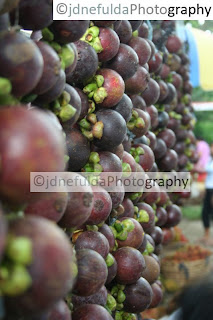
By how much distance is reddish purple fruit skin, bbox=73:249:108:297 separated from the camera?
957mm

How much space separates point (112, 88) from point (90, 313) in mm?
668

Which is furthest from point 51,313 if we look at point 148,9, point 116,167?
point 148,9

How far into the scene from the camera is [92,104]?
1.26 m

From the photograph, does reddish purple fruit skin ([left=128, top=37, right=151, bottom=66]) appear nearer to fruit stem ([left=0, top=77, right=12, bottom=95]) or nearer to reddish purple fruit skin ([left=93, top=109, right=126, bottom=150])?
reddish purple fruit skin ([left=93, top=109, right=126, bottom=150])

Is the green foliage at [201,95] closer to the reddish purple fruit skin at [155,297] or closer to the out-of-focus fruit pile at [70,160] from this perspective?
the out-of-focus fruit pile at [70,160]

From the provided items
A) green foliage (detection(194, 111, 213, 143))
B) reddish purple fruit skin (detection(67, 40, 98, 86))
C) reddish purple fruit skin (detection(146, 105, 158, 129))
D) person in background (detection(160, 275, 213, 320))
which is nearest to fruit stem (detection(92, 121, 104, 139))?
reddish purple fruit skin (detection(67, 40, 98, 86))

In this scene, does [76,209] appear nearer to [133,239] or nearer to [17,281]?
[17,281]

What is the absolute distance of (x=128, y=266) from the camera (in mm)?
1300

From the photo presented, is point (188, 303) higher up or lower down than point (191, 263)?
higher up

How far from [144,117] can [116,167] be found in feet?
1.50

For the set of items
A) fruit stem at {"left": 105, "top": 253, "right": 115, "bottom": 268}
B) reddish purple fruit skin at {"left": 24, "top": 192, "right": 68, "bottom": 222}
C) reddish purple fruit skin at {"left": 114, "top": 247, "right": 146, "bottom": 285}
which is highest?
reddish purple fruit skin at {"left": 24, "top": 192, "right": 68, "bottom": 222}

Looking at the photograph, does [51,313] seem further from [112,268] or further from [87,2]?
[87,2]

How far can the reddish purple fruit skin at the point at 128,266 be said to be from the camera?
4.26ft

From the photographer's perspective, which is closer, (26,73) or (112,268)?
(26,73)
